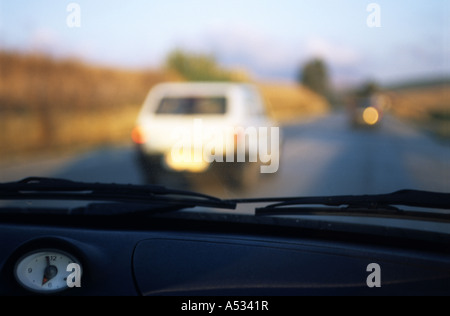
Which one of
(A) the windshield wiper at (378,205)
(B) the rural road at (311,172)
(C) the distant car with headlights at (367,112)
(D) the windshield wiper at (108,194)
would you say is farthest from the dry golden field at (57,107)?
(A) the windshield wiper at (378,205)

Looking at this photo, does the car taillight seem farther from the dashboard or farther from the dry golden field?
the dry golden field

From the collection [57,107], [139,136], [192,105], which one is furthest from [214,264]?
[57,107]

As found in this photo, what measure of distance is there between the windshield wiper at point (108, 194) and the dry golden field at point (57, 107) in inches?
505

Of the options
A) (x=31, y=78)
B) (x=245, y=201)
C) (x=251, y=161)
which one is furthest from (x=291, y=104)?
(x=245, y=201)

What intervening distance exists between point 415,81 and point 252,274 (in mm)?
94522

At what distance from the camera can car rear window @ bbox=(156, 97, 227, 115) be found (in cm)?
979

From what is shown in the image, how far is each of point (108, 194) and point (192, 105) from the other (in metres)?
6.67

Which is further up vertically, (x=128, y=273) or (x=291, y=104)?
(x=291, y=104)

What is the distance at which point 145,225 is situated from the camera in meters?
2.98

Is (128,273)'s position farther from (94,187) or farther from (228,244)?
(94,187)

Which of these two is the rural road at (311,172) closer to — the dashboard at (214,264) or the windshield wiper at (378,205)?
the windshield wiper at (378,205)

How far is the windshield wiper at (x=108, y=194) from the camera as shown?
329 centimetres
